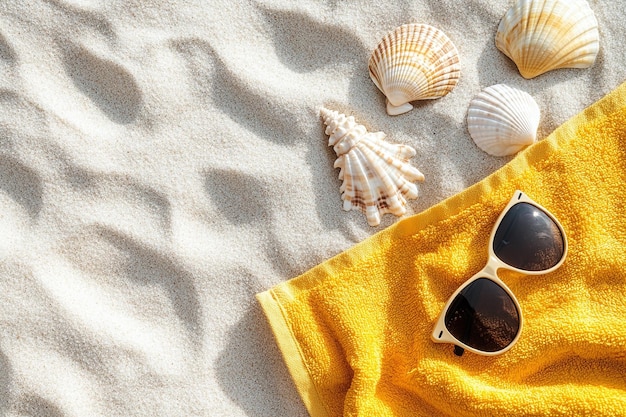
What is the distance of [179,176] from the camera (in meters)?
1.31

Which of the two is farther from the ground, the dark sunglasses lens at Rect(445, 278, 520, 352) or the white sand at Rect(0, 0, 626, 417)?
the white sand at Rect(0, 0, 626, 417)

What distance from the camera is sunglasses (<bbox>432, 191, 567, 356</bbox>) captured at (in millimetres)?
1247

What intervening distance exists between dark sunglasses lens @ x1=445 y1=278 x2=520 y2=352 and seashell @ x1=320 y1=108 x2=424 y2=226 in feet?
0.85

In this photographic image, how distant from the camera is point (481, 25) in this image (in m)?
1.34

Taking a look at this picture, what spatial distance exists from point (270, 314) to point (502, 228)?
0.59m

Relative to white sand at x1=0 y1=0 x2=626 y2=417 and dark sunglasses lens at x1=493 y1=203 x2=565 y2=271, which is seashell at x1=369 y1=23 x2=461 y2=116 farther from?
dark sunglasses lens at x1=493 y1=203 x2=565 y2=271

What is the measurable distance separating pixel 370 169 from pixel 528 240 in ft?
1.34

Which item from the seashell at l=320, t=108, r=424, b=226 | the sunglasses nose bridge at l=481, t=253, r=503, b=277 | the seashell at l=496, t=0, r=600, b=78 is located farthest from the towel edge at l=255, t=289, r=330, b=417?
the seashell at l=496, t=0, r=600, b=78

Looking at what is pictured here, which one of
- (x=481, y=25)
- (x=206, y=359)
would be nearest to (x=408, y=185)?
(x=481, y=25)

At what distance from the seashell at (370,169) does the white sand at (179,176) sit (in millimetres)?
31

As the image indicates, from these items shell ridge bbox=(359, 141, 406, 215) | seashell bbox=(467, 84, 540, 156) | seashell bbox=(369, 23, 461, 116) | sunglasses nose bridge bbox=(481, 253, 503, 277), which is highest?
seashell bbox=(369, 23, 461, 116)

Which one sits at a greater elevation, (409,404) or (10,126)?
(10,126)

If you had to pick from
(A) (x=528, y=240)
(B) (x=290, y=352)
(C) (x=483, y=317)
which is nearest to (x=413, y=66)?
(A) (x=528, y=240)

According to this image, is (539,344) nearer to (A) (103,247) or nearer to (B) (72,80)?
(A) (103,247)
